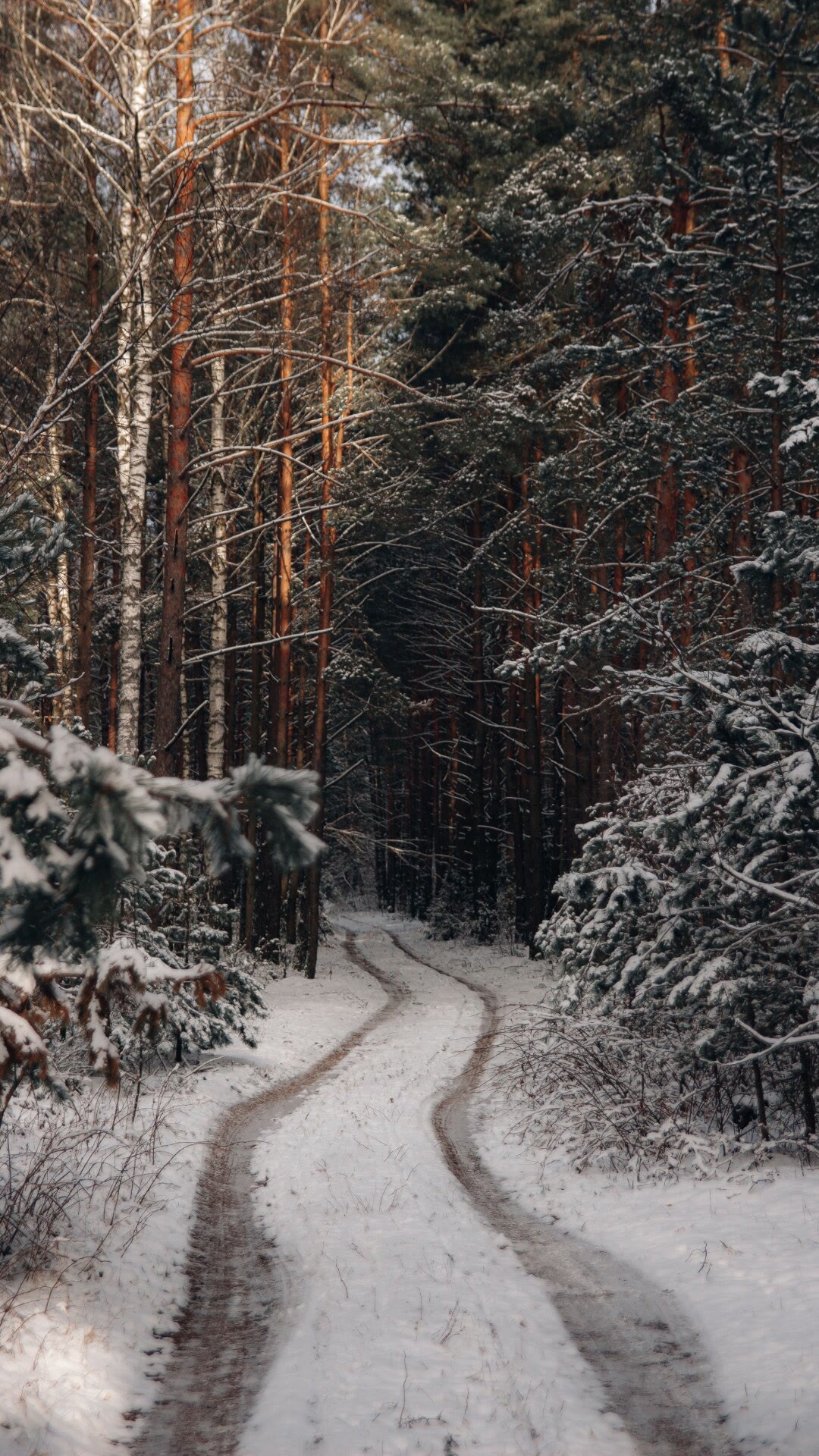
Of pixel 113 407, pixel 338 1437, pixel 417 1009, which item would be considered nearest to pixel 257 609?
pixel 113 407

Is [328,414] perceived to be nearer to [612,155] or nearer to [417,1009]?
[612,155]

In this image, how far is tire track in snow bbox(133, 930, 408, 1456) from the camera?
460 centimetres

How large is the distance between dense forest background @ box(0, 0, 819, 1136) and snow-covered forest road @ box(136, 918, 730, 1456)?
81.5 inches

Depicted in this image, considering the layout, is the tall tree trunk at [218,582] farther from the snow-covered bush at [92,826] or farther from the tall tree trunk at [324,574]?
the snow-covered bush at [92,826]

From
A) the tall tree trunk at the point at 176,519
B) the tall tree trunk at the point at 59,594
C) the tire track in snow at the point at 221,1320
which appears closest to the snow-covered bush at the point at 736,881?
the tire track in snow at the point at 221,1320

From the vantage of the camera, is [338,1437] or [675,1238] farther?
[675,1238]

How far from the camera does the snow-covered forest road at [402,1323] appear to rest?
4.51 metres

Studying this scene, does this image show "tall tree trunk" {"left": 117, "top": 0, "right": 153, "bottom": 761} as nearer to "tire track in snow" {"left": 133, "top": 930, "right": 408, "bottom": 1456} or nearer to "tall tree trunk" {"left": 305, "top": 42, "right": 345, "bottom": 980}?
"tire track in snow" {"left": 133, "top": 930, "right": 408, "bottom": 1456}

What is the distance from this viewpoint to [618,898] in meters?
9.25

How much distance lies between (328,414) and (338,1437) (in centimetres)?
1752

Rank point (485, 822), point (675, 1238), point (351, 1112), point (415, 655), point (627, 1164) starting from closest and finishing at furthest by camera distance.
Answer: point (675, 1238)
point (627, 1164)
point (351, 1112)
point (485, 822)
point (415, 655)

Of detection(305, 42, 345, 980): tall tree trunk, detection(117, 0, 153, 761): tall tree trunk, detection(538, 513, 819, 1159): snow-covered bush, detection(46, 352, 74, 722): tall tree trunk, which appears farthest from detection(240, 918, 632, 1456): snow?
detection(305, 42, 345, 980): tall tree trunk

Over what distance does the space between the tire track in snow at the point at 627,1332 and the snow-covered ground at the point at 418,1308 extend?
10 centimetres

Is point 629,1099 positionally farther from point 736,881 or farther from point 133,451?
point 133,451
